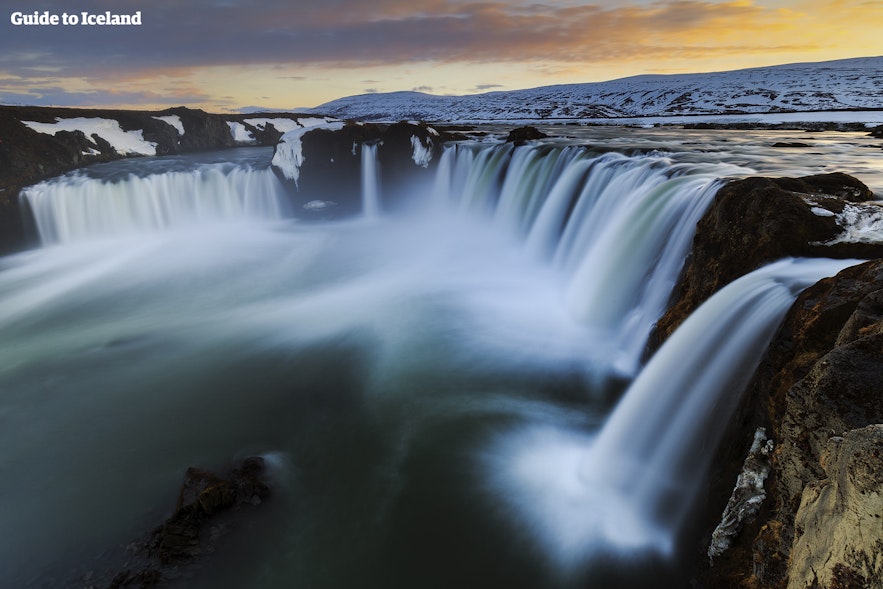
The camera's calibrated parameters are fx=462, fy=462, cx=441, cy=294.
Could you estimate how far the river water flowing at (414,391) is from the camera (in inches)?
199

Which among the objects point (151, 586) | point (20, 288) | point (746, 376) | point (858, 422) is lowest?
point (20, 288)

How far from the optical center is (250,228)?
22234 millimetres

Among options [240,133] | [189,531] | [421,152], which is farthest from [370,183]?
[240,133]

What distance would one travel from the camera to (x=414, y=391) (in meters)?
8.45

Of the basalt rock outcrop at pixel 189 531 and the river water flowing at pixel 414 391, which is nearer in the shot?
the basalt rock outcrop at pixel 189 531

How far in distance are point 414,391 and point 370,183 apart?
56.6 ft

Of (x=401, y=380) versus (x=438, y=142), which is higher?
(x=438, y=142)

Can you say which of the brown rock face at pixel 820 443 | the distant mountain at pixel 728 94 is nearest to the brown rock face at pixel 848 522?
the brown rock face at pixel 820 443

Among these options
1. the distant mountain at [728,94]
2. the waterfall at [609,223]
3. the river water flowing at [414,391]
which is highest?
the distant mountain at [728,94]

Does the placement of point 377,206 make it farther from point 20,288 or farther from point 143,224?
point 20,288

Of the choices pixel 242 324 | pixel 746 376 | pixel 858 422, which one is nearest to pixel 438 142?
pixel 242 324

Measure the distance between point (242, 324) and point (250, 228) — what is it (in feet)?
39.3

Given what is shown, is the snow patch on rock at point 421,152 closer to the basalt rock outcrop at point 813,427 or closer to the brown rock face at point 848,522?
the basalt rock outcrop at point 813,427

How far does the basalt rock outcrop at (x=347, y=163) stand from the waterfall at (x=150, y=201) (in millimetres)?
1366
